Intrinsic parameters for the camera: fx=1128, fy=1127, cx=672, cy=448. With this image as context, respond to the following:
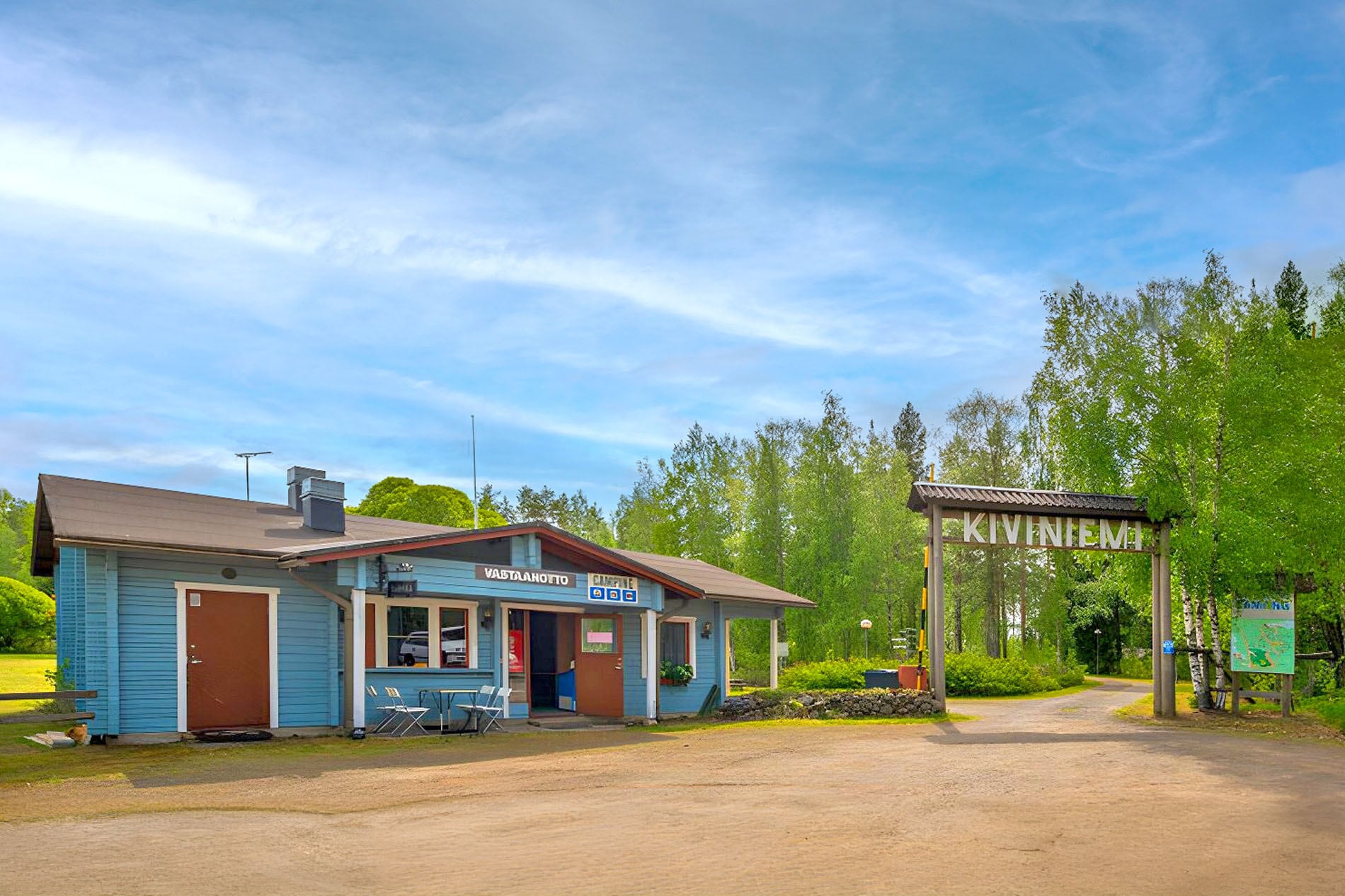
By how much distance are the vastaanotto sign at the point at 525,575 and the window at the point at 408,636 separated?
1.45 m

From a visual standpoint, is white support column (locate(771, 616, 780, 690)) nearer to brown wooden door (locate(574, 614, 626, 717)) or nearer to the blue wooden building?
the blue wooden building

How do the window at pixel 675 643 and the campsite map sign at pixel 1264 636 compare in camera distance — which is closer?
the campsite map sign at pixel 1264 636

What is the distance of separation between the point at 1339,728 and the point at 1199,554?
3648 mm

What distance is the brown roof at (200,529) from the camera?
15664 mm

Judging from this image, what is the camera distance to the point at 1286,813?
1083 cm

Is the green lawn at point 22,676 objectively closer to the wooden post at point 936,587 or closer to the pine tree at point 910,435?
the wooden post at point 936,587

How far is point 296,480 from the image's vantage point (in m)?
21.7

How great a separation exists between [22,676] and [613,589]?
1403cm

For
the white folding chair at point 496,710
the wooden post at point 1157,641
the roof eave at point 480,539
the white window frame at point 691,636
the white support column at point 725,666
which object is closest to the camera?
the roof eave at point 480,539

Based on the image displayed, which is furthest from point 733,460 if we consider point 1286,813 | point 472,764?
point 1286,813

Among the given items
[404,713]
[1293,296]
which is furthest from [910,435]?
[404,713]

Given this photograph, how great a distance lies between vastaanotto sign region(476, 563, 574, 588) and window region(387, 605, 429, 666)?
1445 millimetres

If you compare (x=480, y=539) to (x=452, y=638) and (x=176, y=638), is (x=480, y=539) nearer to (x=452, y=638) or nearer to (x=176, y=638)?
(x=452, y=638)

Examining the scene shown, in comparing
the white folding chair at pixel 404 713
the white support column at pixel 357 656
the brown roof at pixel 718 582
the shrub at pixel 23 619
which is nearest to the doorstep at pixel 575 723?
the white folding chair at pixel 404 713
